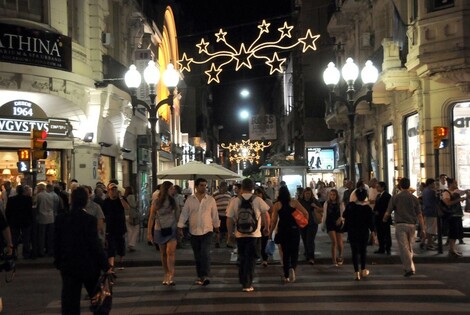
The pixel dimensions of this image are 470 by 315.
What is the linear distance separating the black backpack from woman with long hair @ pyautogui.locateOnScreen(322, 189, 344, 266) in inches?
140

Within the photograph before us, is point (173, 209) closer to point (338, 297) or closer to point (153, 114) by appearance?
point (338, 297)

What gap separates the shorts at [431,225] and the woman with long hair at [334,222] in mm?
3048

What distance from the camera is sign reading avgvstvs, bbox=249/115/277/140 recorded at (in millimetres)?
52594

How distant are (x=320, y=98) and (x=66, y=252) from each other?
47.3 m

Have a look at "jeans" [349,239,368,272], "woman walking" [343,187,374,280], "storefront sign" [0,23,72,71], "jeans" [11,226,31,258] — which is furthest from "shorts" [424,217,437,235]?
"storefront sign" [0,23,72,71]

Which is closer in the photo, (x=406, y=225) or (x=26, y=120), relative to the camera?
(x=406, y=225)

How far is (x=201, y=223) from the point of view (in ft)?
37.5

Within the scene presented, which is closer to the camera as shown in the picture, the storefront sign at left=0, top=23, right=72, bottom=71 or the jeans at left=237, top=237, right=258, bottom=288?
the jeans at left=237, top=237, right=258, bottom=288

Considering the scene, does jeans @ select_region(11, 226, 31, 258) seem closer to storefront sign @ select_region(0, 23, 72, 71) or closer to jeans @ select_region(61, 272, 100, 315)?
storefront sign @ select_region(0, 23, 72, 71)

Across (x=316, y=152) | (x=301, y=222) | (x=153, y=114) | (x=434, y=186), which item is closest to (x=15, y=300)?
(x=301, y=222)

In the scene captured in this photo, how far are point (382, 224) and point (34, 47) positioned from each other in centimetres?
1151

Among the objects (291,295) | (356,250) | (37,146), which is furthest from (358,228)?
(37,146)

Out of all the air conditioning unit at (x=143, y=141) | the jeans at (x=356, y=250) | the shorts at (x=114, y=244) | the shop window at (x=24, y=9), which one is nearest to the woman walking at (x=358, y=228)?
the jeans at (x=356, y=250)

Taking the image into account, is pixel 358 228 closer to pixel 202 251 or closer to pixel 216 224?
pixel 216 224
